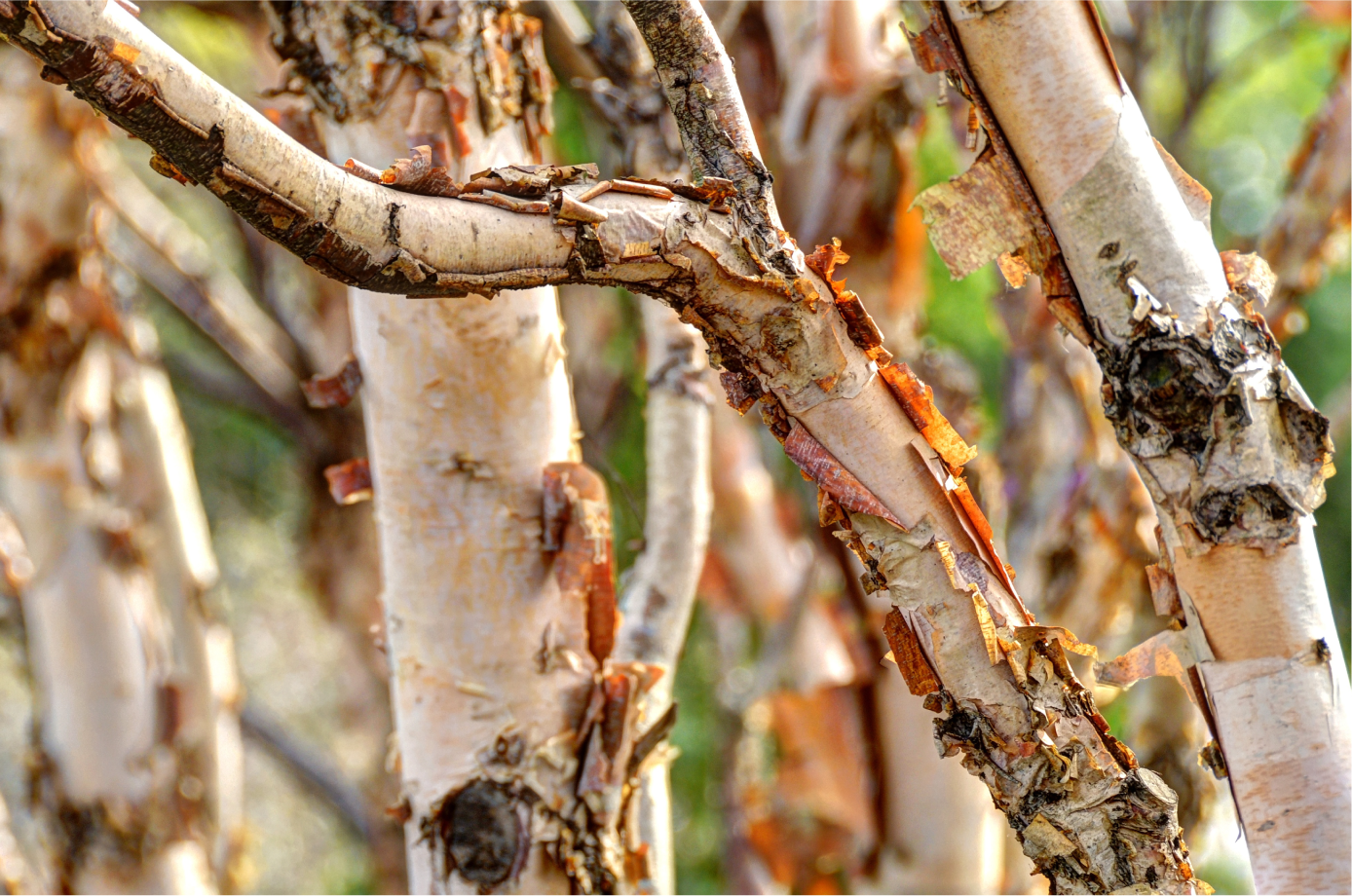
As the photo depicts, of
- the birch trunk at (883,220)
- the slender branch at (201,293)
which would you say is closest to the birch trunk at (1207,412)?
the birch trunk at (883,220)

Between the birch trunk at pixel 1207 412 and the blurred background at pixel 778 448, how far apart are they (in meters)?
0.09

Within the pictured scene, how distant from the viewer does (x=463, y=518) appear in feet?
2.27

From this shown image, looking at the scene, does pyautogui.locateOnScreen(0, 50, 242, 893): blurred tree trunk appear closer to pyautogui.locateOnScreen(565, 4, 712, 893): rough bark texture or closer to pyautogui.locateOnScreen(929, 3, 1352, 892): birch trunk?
pyautogui.locateOnScreen(565, 4, 712, 893): rough bark texture

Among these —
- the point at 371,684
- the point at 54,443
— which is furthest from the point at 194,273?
the point at 371,684

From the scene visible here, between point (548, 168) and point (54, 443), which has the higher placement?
point (54, 443)

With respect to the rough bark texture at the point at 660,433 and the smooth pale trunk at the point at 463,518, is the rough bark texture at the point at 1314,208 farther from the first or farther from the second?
the smooth pale trunk at the point at 463,518

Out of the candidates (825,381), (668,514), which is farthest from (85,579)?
(825,381)

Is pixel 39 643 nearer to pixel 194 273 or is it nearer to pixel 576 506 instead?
pixel 194 273

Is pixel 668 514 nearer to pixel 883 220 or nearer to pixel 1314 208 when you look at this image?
pixel 883 220

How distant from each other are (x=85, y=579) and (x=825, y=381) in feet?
4.10

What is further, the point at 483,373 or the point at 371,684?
the point at 371,684

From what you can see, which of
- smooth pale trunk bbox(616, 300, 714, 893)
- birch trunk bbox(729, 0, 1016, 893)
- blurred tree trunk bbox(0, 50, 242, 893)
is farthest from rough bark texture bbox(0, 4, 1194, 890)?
blurred tree trunk bbox(0, 50, 242, 893)

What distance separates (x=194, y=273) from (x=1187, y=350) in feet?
5.37

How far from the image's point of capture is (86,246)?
4.42 feet
